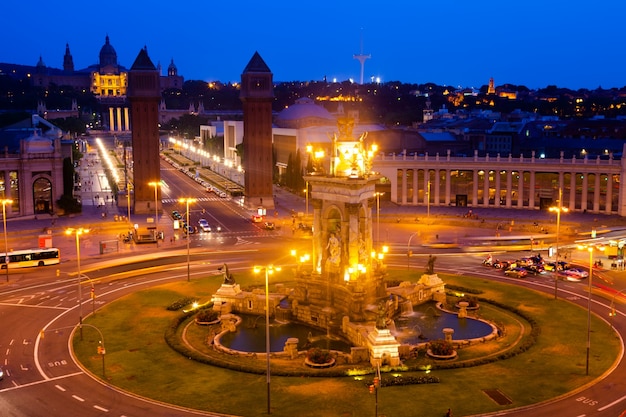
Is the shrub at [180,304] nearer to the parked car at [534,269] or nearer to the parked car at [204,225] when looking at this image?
the parked car at [534,269]

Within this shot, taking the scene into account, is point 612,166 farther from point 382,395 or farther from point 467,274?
point 382,395

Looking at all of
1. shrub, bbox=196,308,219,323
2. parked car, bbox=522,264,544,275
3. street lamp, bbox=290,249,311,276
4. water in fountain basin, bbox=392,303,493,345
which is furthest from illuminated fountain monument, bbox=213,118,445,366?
parked car, bbox=522,264,544,275

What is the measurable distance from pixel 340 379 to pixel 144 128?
103m

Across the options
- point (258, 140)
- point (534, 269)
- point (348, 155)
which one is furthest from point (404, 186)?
point (348, 155)

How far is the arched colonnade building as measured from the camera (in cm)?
13788

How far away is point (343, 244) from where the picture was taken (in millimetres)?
67750

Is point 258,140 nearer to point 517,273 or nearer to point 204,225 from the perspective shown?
point 204,225

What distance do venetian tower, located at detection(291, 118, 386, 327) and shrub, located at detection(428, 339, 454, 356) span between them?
335 inches

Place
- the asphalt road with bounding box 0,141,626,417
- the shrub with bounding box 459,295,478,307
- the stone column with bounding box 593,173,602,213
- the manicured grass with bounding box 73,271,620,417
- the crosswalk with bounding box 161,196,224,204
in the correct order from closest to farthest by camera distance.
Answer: the manicured grass with bounding box 73,271,620,417
the asphalt road with bounding box 0,141,626,417
the shrub with bounding box 459,295,478,307
the stone column with bounding box 593,173,602,213
the crosswalk with bounding box 161,196,224,204

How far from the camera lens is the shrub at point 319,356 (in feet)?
188

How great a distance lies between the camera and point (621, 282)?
85.7 m

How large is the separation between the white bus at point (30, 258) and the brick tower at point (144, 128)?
152 feet

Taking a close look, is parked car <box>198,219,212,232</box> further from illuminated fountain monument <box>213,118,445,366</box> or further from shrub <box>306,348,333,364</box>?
shrub <box>306,348,333,364</box>

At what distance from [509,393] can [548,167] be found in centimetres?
10172
